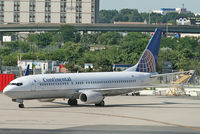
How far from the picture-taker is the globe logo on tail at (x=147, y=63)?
70.9 m

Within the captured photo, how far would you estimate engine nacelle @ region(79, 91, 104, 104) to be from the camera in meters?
61.3

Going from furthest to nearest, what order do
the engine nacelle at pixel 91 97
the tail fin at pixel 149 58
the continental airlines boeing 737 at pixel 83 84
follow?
the tail fin at pixel 149 58 < the engine nacelle at pixel 91 97 < the continental airlines boeing 737 at pixel 83 84

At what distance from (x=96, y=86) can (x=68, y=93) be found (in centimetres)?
410

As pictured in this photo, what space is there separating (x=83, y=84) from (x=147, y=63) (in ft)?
39.3

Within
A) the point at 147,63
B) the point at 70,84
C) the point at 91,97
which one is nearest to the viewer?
the point at 91,97

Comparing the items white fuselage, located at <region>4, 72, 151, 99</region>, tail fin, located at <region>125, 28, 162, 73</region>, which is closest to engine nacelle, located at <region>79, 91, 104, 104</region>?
white fuselage, located at <region>4, 72, 151, 99</region>

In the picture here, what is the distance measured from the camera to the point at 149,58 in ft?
235

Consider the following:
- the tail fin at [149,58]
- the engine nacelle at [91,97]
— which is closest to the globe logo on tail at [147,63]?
the tail fin at [149,58]

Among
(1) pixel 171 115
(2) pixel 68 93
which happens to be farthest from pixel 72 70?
(1) pixel 171 115

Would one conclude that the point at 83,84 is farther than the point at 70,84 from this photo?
Yes

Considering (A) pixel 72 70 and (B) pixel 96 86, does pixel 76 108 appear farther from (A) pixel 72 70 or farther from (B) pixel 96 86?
(A) pixel 72 70

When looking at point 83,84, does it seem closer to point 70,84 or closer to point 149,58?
point 70,84

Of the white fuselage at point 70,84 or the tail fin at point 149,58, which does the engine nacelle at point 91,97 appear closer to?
the white fuselage at point 70,84

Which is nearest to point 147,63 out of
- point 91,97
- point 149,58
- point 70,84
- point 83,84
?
point 149,58
